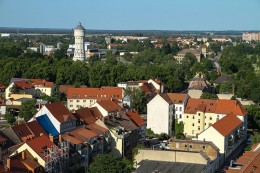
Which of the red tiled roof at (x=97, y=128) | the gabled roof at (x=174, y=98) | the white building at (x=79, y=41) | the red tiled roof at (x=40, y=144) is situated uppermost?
the white building at (x=79, y=41)

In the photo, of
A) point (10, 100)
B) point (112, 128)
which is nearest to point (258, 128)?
point (112, 128)

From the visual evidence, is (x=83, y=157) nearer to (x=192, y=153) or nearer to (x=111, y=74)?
(x=192, y=153)

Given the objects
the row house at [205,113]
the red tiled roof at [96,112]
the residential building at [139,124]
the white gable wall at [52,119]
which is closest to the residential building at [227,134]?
the row house at [205,113]

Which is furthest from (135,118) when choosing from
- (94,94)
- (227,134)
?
(94,94)

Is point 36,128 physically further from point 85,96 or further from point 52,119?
point 85,96

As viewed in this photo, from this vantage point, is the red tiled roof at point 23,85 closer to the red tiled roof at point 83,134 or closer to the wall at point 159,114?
the wall at point 159,114

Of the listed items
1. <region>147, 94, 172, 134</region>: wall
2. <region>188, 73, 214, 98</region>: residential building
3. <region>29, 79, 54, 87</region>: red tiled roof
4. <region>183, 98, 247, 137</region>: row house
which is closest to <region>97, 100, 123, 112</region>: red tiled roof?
<region>147, 94, 172, 134</region>: wall
